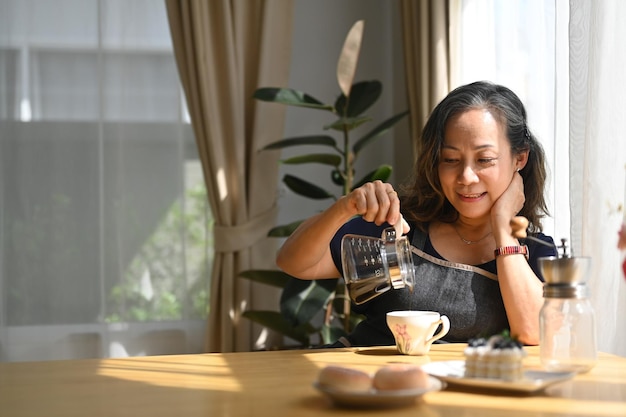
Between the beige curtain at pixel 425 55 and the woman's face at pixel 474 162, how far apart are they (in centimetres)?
105

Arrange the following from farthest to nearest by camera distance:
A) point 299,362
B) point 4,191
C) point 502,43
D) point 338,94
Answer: point 338,94
point 4,191
point 502,43
point 299,362

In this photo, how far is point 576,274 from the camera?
1.20 m

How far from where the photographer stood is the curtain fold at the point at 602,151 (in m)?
1.87

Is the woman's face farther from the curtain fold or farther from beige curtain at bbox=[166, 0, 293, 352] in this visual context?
beige curtain at bbox=[166, 0, 293, 352]

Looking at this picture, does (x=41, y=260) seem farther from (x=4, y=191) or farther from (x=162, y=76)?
(x=162, y=76)

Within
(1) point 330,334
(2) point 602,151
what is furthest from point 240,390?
(1) point 330,334

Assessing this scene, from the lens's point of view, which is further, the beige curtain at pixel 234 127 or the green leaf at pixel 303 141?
the beige curtain at pixel 234 127

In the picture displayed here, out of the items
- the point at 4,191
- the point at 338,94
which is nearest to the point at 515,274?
the point at 338,94

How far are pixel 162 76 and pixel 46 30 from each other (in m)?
0.49

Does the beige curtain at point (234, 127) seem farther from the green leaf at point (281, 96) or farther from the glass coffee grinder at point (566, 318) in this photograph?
the glass coffee grinder at point (566, 318)

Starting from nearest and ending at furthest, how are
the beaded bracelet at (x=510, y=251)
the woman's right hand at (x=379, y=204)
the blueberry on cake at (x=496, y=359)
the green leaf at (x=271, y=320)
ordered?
1. the blueberry on cake at (x=496, y=359)
2. the woman's right hand at (x=379, y=204)
3. the beaded bracelet at (x=510, y=251)
4. the green leaf at (x=271, y=320)

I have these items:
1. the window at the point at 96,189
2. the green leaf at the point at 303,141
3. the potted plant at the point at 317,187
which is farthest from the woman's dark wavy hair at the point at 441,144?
the window at the point at 96,189

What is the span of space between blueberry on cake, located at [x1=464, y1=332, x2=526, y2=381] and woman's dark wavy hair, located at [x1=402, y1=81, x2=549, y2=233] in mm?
873

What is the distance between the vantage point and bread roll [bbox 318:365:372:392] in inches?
41.2
